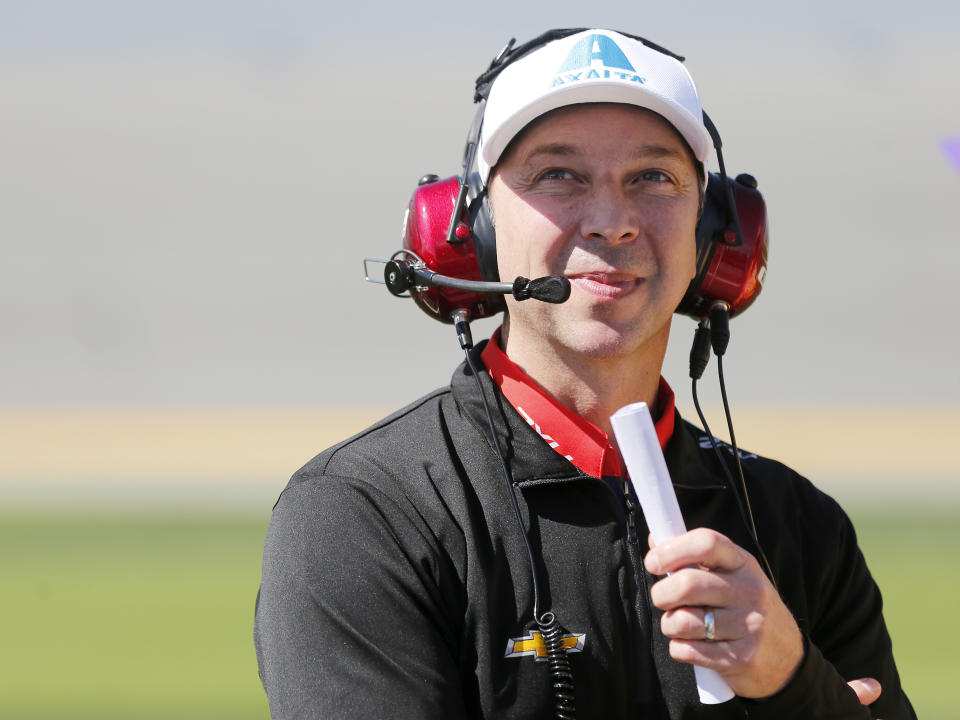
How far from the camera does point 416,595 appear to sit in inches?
69.7

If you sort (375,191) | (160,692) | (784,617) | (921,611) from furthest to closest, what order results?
(375,191) → (921,611) → (160,692) → (784,617)

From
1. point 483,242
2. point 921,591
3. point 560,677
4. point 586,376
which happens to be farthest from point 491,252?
point 921,591

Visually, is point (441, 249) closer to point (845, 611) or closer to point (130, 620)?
point (845, 611)

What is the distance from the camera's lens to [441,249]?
2158mm

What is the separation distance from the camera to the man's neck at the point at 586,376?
79.8 inches

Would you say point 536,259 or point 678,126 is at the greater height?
point 678,126

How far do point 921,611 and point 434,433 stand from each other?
927 centimetres

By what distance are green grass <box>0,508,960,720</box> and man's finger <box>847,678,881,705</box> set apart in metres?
5.76

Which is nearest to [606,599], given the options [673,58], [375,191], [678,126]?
[678,126]

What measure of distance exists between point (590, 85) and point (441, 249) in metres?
0.39

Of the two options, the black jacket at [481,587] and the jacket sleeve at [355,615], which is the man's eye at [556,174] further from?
the jacket sleeve at [355,615]

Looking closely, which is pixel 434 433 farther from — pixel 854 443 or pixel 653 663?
pixel 854 443

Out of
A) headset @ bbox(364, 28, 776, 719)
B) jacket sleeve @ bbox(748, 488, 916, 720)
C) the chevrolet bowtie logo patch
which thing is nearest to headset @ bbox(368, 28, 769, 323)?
headset @ bbox(364, 28, 776, 719)

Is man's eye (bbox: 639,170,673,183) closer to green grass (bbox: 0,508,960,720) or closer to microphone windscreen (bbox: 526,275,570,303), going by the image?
microphone windscreen (bbox: 526,275,570,303)
